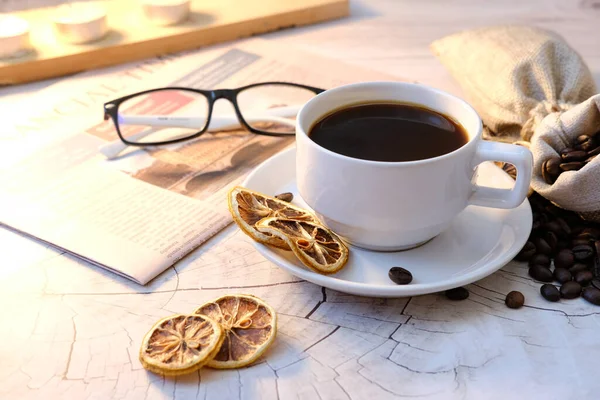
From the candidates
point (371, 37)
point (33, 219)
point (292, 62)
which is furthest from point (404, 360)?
point (371, 37)

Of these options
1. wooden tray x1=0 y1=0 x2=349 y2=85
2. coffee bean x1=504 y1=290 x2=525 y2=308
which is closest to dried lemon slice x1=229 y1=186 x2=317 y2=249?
coffee bean x1=504 y1=290 x2=525 y2=308

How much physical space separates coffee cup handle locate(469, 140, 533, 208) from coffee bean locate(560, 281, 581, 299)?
12 centimetres

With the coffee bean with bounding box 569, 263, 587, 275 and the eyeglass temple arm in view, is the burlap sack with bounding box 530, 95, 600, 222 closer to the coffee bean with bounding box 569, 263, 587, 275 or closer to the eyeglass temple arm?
the coffee bean with bounding box 569, 263, 587, 275

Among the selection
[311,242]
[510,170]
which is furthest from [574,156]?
[311,242]

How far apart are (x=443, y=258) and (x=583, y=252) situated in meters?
0.19

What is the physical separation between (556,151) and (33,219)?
0.77 m

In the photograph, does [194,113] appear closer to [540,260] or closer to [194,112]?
[194,112]

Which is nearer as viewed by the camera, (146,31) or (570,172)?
(570,172)

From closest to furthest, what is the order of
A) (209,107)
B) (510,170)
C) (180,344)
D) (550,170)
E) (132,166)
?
(180,344), (550,170), (510,170), (132,166), (209,107)

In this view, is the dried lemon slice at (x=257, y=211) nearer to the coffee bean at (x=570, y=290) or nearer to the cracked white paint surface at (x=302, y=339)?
the cracked white paint surface at (x=302, y=339)

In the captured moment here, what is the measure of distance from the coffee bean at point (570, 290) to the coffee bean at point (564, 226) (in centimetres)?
10

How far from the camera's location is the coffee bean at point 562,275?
0.86m

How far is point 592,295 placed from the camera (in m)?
0.84

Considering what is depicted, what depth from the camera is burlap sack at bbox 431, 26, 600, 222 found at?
95 cm
